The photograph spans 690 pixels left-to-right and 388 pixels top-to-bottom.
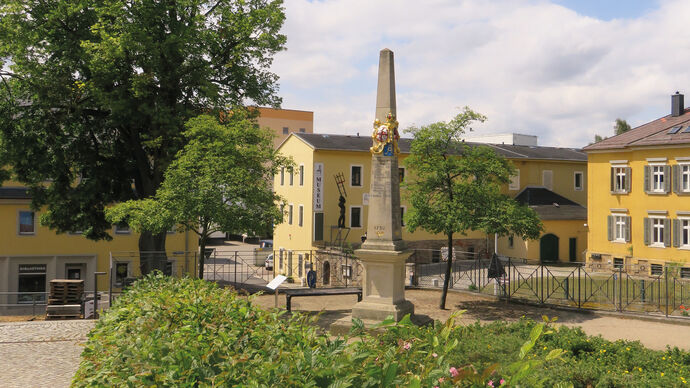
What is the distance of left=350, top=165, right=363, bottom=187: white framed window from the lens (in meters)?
41.1

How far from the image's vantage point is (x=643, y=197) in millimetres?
33438

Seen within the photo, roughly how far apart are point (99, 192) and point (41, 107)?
378 centimetres

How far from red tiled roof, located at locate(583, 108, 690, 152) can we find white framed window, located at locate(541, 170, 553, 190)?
10.1 metres

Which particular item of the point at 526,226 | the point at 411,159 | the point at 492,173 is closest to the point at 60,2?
the point at 411,159

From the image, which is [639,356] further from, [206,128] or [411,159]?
[206,128]

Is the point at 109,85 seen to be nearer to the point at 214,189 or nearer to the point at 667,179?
the point at 214,189

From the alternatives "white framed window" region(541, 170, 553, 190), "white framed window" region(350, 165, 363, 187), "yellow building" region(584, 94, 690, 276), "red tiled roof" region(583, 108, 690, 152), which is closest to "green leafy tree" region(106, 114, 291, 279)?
"white framed window" region(350, 165, 363, 187)

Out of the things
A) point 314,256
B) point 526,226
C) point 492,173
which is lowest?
point 314,256

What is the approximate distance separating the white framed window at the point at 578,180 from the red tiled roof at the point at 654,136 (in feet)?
39.2

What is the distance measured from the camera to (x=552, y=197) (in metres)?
45.0

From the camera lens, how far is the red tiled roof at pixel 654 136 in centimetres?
3166

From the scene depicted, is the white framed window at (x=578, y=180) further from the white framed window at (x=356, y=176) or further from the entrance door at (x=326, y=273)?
the entrance door at (x=326, y=273)

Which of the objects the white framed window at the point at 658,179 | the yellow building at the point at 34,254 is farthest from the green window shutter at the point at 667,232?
the yellow building at the point at 34,254

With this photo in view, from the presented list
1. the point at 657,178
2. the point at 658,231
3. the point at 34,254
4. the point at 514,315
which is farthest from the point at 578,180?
the point at 34,254
